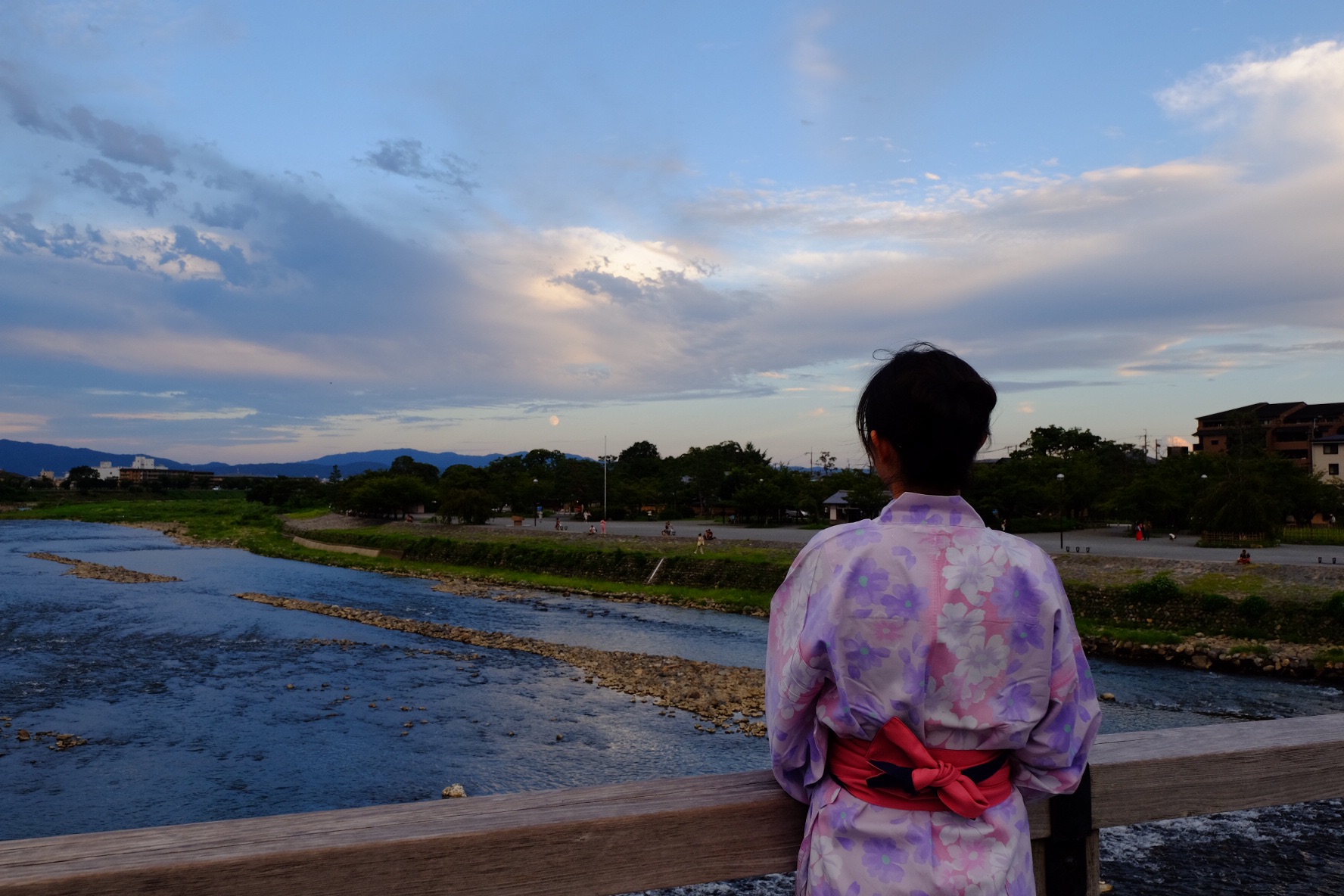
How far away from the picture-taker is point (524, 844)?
1.27m

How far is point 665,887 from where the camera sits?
1.34 meters

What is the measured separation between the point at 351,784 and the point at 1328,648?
16.6m

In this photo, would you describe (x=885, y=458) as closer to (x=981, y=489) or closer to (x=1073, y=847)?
(x=1073, y=847)

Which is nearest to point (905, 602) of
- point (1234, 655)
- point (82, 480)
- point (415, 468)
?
point (1234, 655)

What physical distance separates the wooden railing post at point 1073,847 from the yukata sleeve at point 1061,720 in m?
0.21

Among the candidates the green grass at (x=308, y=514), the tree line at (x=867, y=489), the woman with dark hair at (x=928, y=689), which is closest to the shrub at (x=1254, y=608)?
the tree line at (x=867, y=489)

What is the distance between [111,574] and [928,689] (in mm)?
35860

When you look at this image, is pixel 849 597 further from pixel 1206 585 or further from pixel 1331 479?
pixel 1331 479

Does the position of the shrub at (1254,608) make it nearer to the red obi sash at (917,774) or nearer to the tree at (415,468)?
the red obi sash at (917,774)

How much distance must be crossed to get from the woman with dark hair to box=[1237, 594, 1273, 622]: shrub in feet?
64.8

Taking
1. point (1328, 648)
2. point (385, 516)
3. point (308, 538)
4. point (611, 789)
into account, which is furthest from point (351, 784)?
point (385, 516)

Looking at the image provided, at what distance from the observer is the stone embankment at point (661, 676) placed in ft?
42.4

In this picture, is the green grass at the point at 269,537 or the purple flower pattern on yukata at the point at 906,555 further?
the green grass at the point at 269,537

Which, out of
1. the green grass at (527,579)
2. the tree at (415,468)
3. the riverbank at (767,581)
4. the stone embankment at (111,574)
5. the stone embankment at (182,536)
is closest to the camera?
the riverbank at (767,581)
